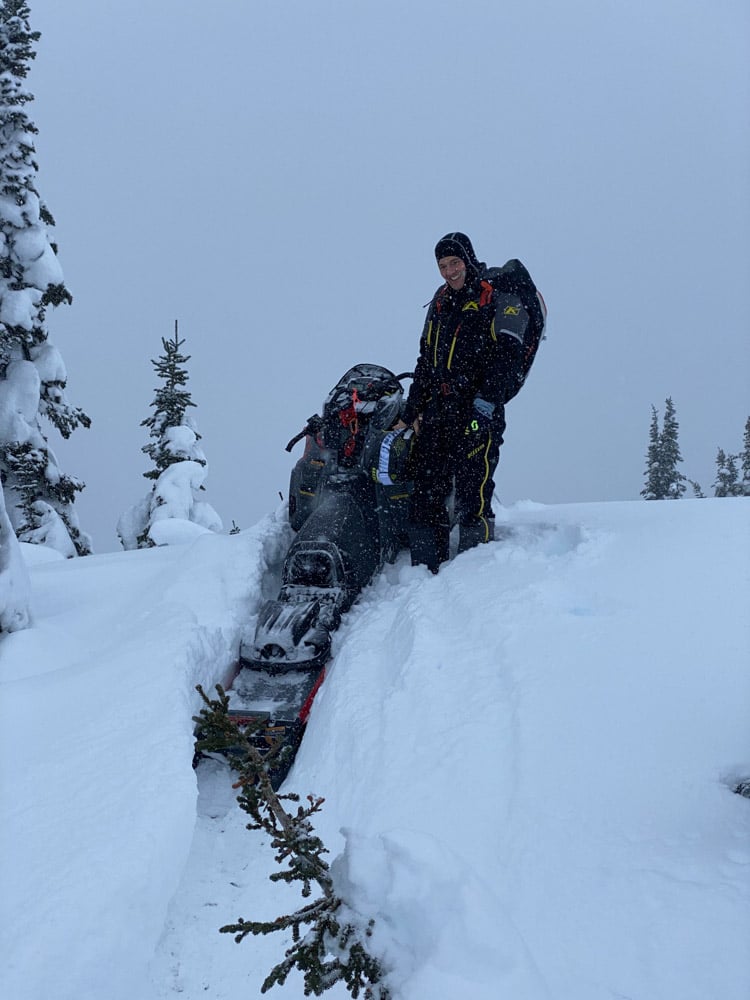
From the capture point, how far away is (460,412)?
5633 mm

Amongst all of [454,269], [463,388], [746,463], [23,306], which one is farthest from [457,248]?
[746,463]

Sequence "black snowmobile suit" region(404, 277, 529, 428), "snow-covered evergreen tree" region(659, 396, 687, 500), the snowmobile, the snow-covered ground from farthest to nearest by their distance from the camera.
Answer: "snow-covered evergreen tree" region(659, 396, 687, 500) → "black snowmobile suit" region(404, 277, 529, 428) → the snowmobile → the snow-covered ground

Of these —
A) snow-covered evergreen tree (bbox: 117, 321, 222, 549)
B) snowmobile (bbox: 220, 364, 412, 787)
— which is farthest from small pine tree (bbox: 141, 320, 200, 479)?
snowmobile (bbox: 220, 364, 412, 787)

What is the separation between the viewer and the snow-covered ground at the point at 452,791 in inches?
67.3

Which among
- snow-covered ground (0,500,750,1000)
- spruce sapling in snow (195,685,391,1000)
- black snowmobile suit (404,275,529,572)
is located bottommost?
snow-covered ground (0,500,750,1000)

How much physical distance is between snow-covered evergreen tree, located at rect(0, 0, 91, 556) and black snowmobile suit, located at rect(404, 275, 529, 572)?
8740 millimetres

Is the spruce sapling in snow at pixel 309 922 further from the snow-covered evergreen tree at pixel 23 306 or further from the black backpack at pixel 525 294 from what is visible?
the snow-covered evergreen tree at pixel 23 306

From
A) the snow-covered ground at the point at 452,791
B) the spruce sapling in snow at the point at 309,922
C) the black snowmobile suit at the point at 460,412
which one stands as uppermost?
the black snowmobile suit at the point at 460,412

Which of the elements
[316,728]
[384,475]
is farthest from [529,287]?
[316,728]

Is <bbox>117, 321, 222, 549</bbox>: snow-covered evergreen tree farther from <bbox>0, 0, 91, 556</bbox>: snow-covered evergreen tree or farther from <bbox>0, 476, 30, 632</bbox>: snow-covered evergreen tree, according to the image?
<bbox>0, 476, 30, 632</bbox>: snow-covered evergreen tree

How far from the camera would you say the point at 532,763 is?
2631 millimetres

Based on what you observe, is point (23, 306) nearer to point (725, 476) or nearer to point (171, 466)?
point (171, 466)

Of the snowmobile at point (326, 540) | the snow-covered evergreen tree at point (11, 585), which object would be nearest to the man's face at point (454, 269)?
the snowmobile at point (326, 540)

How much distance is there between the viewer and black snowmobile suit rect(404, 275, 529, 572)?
5383 millimetres
